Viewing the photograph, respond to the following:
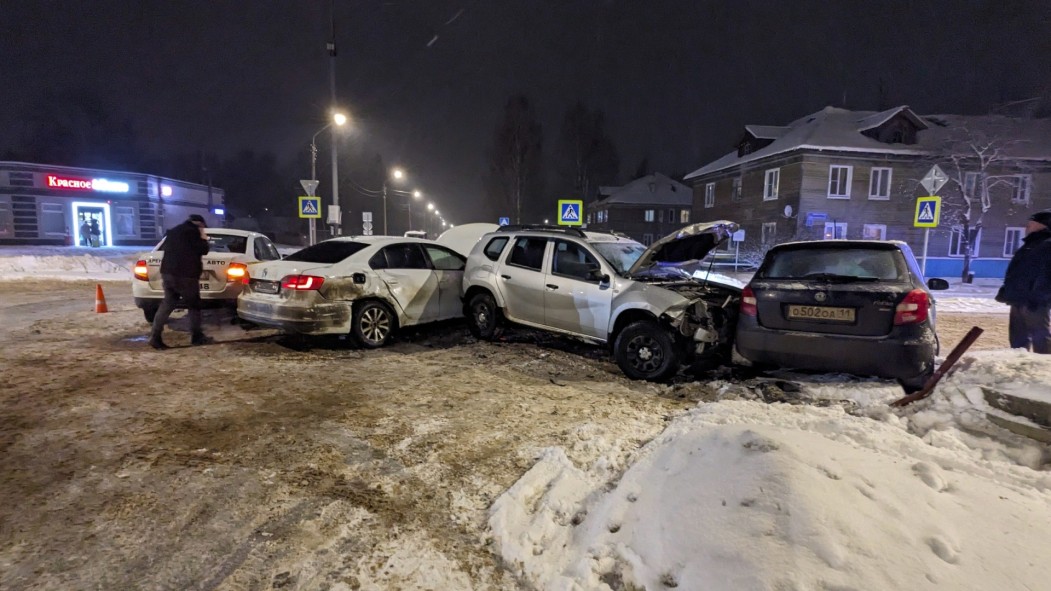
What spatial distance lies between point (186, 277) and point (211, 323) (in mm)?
2283

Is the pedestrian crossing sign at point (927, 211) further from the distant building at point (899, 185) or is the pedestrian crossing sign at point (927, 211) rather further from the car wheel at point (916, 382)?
the distant building at point (899, 185)

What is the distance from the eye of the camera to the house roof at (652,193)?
55.9 m

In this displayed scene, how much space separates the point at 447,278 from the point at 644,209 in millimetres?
50694

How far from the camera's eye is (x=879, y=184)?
28.5 meters

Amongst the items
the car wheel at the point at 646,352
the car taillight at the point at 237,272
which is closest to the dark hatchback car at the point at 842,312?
the car wheel at the point at 646,352

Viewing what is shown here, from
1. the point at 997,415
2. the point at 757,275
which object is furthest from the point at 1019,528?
the point at 757,275

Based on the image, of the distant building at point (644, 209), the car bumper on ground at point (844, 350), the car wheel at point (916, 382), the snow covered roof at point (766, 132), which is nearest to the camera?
the car bumper on ground at point (844, 350)

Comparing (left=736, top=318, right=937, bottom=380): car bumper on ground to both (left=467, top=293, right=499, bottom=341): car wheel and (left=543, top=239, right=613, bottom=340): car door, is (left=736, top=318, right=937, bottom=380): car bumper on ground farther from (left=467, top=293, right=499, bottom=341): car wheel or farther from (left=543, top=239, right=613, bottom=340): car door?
(left=467, top=293, right=499, bottom=341): car wheel

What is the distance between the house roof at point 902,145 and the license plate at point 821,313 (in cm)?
2652

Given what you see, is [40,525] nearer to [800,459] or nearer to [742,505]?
[742,505]

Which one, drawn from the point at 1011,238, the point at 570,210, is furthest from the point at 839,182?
the point at 570,210

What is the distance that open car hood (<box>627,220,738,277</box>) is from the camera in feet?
20.7

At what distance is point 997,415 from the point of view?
371 cm

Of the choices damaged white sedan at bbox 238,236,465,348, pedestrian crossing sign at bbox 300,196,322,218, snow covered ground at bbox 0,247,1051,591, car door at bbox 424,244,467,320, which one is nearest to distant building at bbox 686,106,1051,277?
pedestrian crossing sign at bbox 300,196,322,218
